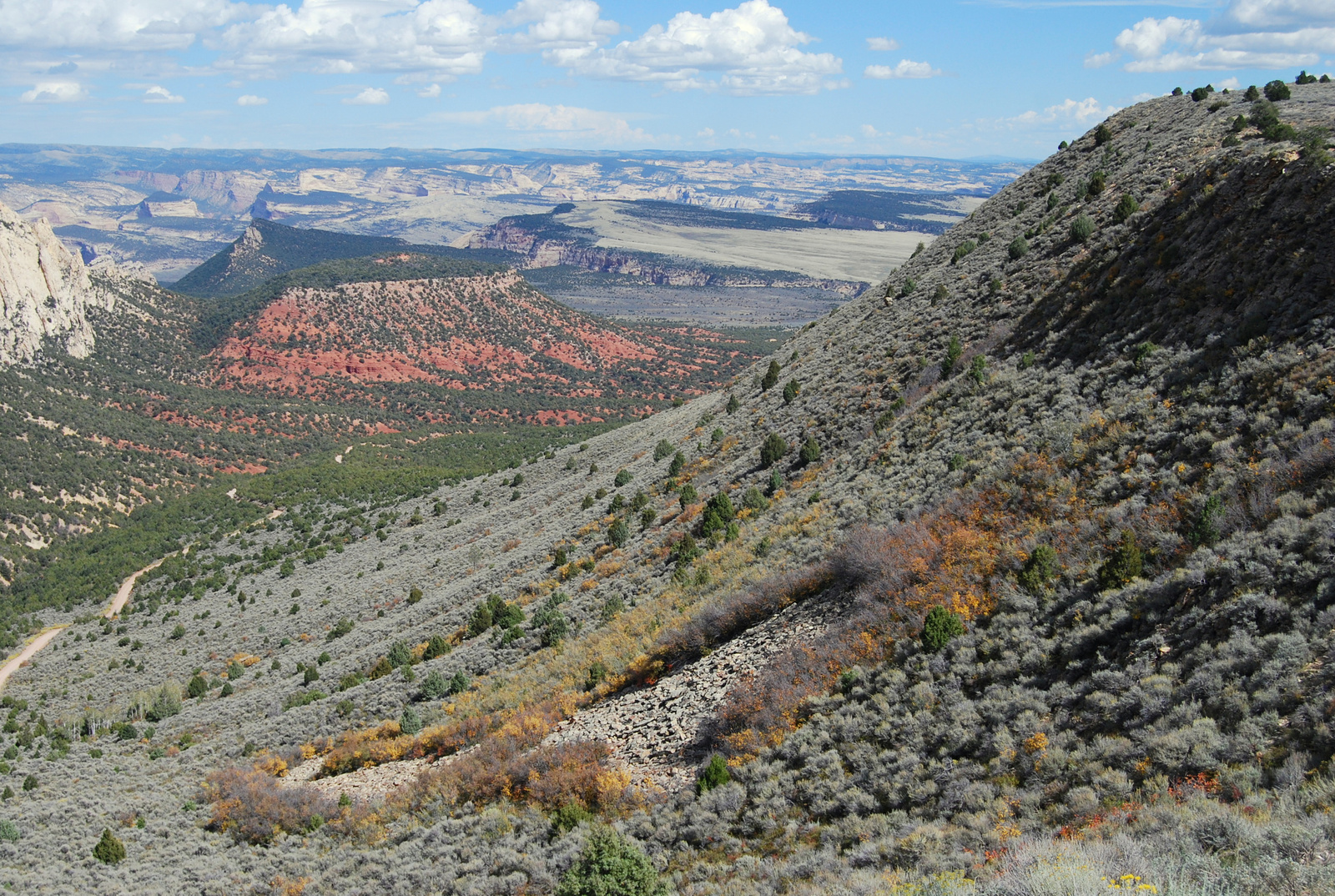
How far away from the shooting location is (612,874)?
983 centimetres

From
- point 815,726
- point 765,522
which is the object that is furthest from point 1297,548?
point 765,522

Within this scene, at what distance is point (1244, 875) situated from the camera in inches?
242

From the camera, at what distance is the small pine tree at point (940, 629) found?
12.3 m

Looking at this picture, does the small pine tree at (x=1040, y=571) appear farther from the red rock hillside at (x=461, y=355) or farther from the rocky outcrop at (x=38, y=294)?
the rocky outcrop at (x=38, y=294)

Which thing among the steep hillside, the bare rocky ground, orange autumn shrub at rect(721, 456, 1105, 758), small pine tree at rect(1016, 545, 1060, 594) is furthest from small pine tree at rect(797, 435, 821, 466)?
small pine tree at rect(1016, 545, 1060, 594)

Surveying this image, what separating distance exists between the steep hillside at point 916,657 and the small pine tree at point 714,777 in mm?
55

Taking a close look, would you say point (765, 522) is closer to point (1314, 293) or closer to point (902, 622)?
point (902, 622)

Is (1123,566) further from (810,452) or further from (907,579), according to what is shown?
(810,452)

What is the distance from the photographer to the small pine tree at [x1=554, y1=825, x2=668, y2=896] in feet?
31.9

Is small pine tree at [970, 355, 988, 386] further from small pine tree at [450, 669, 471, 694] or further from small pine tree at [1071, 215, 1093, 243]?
small pine tree at [450, 669, 471, 694]

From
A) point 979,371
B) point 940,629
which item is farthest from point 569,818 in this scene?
point 979,371

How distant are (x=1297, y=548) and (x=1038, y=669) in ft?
12.7

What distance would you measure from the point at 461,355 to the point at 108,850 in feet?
347

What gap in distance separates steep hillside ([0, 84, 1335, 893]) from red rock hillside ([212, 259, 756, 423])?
71737mm
